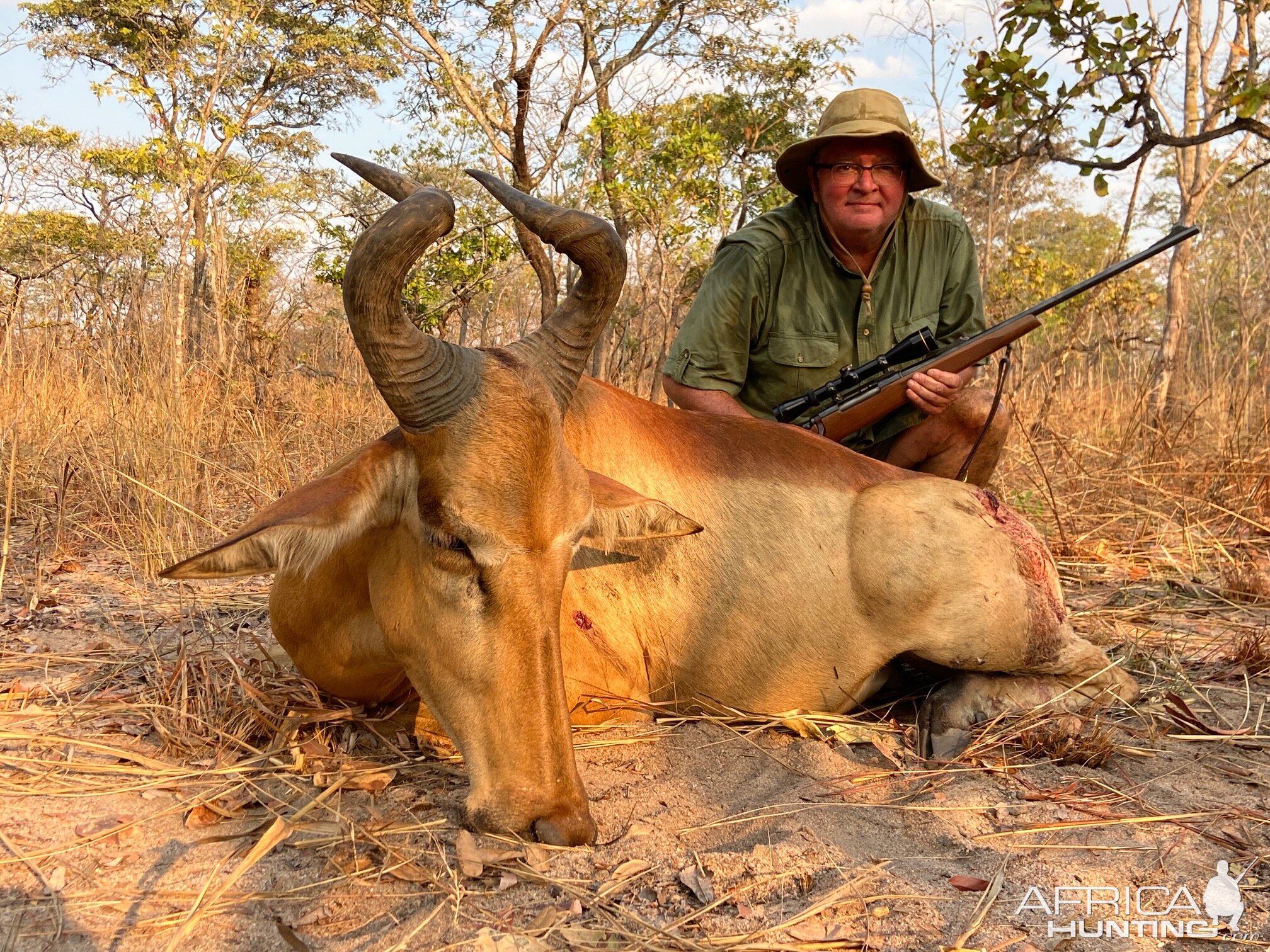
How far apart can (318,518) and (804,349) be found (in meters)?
3.51

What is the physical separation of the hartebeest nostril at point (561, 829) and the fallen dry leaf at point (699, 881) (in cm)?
30

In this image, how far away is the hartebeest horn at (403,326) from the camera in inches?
109

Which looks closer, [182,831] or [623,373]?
[182,831]

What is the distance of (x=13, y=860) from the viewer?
262cm

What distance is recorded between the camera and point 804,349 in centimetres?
566

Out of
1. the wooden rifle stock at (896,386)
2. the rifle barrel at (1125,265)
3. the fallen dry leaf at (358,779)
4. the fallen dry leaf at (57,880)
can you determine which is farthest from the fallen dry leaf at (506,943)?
the rifle barrel at (1125,265)

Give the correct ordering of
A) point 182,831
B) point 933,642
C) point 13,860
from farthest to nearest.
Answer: point 933,642 → point 182,831 → point 13,860

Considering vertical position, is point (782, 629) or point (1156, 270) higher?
point (1156, 270)

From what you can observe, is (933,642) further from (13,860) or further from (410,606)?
(13,860)

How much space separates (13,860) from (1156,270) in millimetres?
40647

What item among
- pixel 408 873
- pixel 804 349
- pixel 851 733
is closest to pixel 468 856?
pixel 408 873

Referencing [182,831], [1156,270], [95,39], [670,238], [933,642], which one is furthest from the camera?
[1156,270]

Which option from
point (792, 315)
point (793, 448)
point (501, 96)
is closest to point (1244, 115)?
point (792, 315)

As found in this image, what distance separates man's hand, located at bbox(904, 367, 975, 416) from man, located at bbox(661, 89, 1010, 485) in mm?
139
